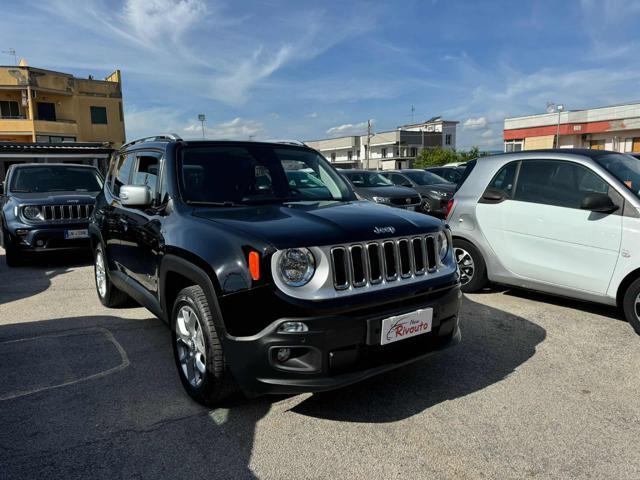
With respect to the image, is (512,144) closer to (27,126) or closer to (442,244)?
(27,126)

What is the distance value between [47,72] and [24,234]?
3812 cm

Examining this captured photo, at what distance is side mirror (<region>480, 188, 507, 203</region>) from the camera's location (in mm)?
5433

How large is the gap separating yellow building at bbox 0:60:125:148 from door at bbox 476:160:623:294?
133 feet

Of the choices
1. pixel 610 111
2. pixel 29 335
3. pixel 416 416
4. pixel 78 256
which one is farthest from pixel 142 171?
pixel 610 111

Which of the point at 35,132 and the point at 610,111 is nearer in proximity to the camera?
the point at 35,132

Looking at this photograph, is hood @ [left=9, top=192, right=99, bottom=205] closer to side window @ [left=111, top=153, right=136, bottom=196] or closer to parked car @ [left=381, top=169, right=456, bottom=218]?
side window @ [left=111, top=153, right=136, bottom=196]

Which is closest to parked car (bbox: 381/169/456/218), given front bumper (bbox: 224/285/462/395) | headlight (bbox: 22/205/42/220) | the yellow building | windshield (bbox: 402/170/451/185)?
windshield (bbox: 402/170/451/185)

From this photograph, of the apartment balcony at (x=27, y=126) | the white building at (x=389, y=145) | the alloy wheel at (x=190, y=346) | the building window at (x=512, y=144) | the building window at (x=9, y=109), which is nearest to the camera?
the alloy wheel at (x=190, y=346)

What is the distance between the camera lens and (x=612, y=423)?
301cm

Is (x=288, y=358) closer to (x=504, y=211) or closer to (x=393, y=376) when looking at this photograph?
(x=393, y=376)

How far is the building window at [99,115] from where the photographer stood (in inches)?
1657

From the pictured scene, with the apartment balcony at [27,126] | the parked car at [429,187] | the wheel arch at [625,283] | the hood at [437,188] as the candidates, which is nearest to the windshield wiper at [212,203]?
the wheel arch at [625,283]

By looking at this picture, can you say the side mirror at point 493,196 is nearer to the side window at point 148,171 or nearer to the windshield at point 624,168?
the windshield at point 624,168

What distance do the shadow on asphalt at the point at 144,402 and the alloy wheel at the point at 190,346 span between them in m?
0.20
